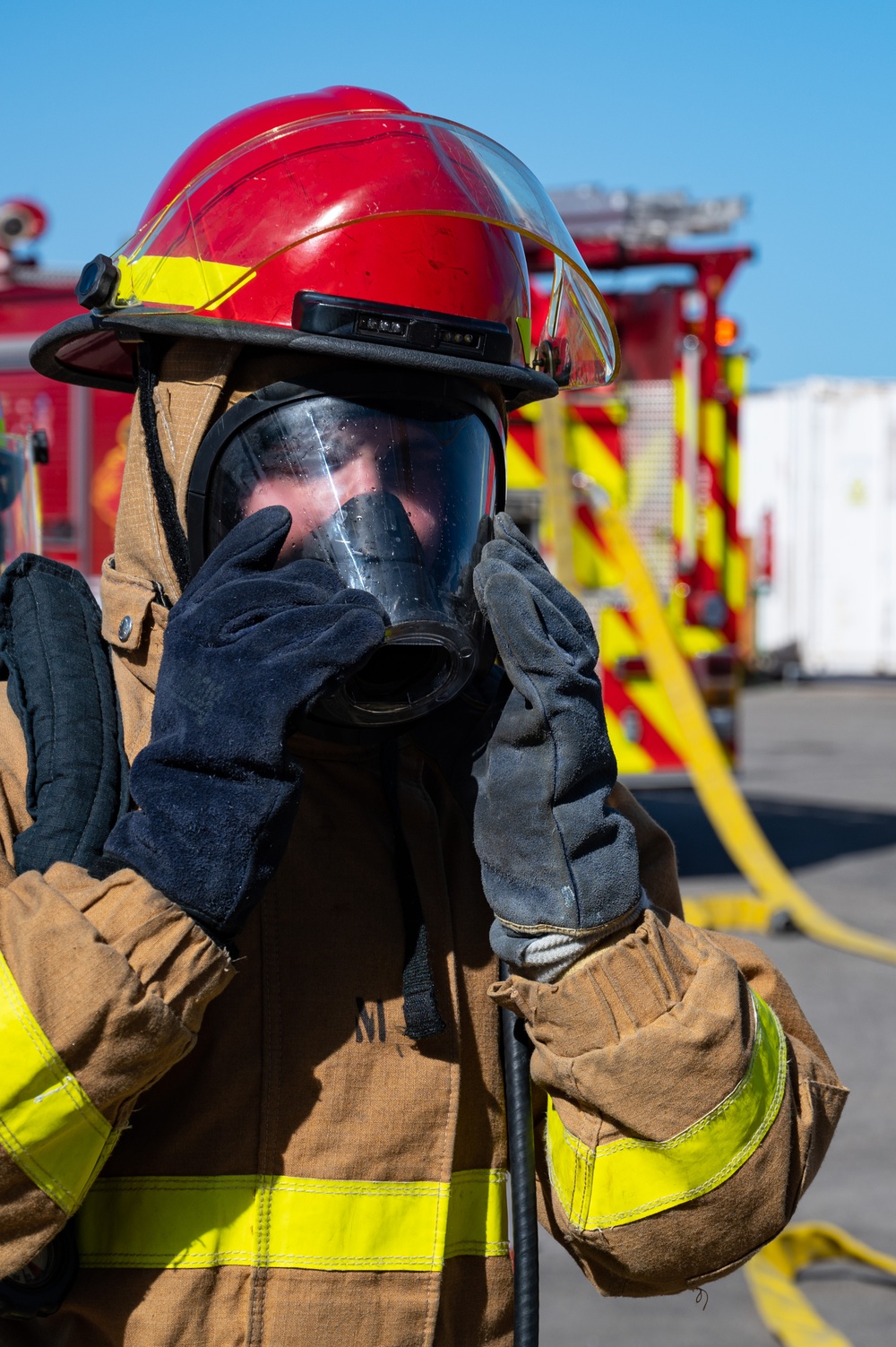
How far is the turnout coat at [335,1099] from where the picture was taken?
1.04 metres

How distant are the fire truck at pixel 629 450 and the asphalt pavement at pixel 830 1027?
2.16ft

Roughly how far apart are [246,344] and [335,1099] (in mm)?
718

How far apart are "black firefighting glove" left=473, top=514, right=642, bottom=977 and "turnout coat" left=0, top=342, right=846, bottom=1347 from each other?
0.04m

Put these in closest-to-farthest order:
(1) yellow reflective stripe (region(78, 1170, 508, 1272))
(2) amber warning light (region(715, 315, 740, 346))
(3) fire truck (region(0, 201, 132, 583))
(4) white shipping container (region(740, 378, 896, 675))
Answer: (1) yellow reflective stripe (region(78, 1170, 508, 1272)) < (3) fire truck (region(0, 201, 132, 583)) < (2) amber warning light (region(715, 315, 740, 346)) < (4) white shipping container (region(740, 378, 896, 675))

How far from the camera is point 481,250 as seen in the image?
146cm

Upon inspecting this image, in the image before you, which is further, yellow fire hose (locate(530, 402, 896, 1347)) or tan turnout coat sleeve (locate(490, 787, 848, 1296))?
yellow fire hose (locate(530, 402, 896, 1347))

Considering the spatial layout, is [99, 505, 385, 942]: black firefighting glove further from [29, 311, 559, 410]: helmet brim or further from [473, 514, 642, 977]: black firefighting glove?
[29, 311, 559, 410]: helmet brim

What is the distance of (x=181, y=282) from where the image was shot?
1.37 meters

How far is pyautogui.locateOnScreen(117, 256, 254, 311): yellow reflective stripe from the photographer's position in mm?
1348

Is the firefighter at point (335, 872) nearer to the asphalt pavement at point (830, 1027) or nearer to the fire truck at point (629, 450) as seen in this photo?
the asphalt pavement at point (830, 1027)

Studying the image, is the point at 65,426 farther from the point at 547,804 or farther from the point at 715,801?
the point at 547,804

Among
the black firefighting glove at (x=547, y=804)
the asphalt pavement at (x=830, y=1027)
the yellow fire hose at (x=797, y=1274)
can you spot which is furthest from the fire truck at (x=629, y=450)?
the black firefighting glove at (x=547, y=804)

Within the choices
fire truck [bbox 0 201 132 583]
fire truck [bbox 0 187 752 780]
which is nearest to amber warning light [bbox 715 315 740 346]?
fire truck [bbox 0 187 752 780]

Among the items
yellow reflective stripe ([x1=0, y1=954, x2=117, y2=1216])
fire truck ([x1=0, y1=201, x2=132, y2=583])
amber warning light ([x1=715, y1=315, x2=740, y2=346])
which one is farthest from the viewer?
amber warning light ([x1=715, y1=315, x2=740, y2=346])
